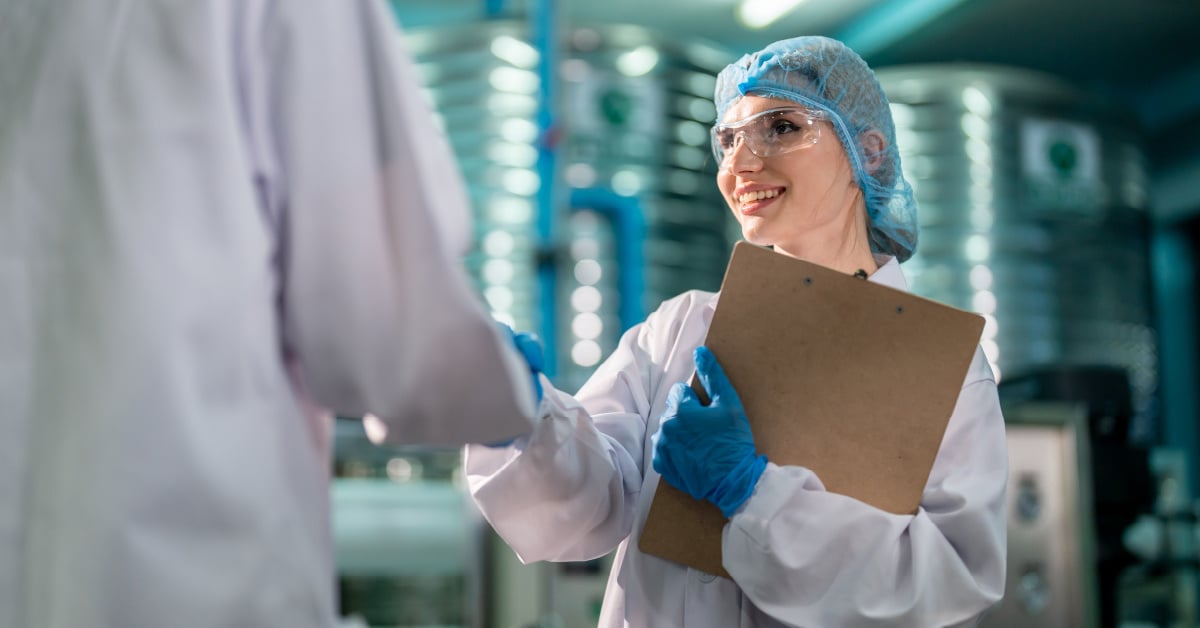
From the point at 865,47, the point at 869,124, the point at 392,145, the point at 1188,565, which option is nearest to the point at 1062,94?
the point at 865,47

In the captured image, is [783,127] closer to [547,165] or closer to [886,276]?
[886,276]

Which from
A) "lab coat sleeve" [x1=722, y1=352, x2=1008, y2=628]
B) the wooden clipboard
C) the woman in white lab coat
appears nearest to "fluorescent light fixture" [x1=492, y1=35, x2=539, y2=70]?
the woman in white lab coat

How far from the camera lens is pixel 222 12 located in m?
0.94

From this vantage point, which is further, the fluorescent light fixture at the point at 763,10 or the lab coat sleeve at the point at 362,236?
the fluorescent light fixture at the point at 763,10

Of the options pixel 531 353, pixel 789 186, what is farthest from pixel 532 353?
pixel 789 186

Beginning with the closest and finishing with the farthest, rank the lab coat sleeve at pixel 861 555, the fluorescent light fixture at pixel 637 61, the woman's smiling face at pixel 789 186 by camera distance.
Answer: the lab coat sleeve at pixel 861 555
the woman's smiling face at pixel 789 186
the fluorescent light fixture at pixel 637 61

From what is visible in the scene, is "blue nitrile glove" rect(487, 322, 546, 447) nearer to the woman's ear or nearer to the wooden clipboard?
the wooden clipboard

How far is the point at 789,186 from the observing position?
1474 millimetres

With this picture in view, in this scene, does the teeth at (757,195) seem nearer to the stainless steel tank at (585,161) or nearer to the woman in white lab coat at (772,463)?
the woman in white lab coat at (772,463)

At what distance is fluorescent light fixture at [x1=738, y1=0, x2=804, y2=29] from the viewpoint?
5430mm

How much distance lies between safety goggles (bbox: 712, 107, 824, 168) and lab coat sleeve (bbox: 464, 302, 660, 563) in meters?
0.31

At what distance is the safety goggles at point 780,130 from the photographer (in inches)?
58.1

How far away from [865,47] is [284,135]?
541 cm

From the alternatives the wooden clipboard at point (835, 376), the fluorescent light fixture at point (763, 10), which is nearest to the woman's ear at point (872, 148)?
the wooden clipboard at point (835, 376)
